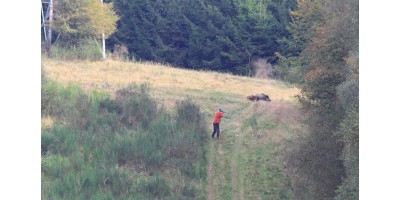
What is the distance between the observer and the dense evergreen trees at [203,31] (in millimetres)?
44344

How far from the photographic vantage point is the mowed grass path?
74.1 ft

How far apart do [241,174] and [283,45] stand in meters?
21.1

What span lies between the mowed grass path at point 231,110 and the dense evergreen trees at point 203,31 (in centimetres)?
791

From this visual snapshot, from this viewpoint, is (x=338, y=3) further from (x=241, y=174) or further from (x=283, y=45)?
(x=283, y=45)

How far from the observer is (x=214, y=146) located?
977 inches

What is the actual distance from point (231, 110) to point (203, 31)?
19.8 m

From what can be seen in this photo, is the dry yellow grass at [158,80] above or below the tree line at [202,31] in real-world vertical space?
below

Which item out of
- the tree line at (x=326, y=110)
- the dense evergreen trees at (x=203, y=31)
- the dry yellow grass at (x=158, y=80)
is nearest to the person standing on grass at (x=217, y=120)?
the dry yellow grass at (x=158, y=80)

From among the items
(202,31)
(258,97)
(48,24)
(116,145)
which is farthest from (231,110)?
(202,31)

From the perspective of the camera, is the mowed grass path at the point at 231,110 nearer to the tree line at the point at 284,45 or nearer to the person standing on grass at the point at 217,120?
the person standing on grass at the point at 217,120

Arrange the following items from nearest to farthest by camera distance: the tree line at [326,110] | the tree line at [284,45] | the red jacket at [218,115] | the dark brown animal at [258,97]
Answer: the tree line at [284,45]
the tree line at [326,110]
the red jacket at [218,115]
the dark brown animal at [258,97]
